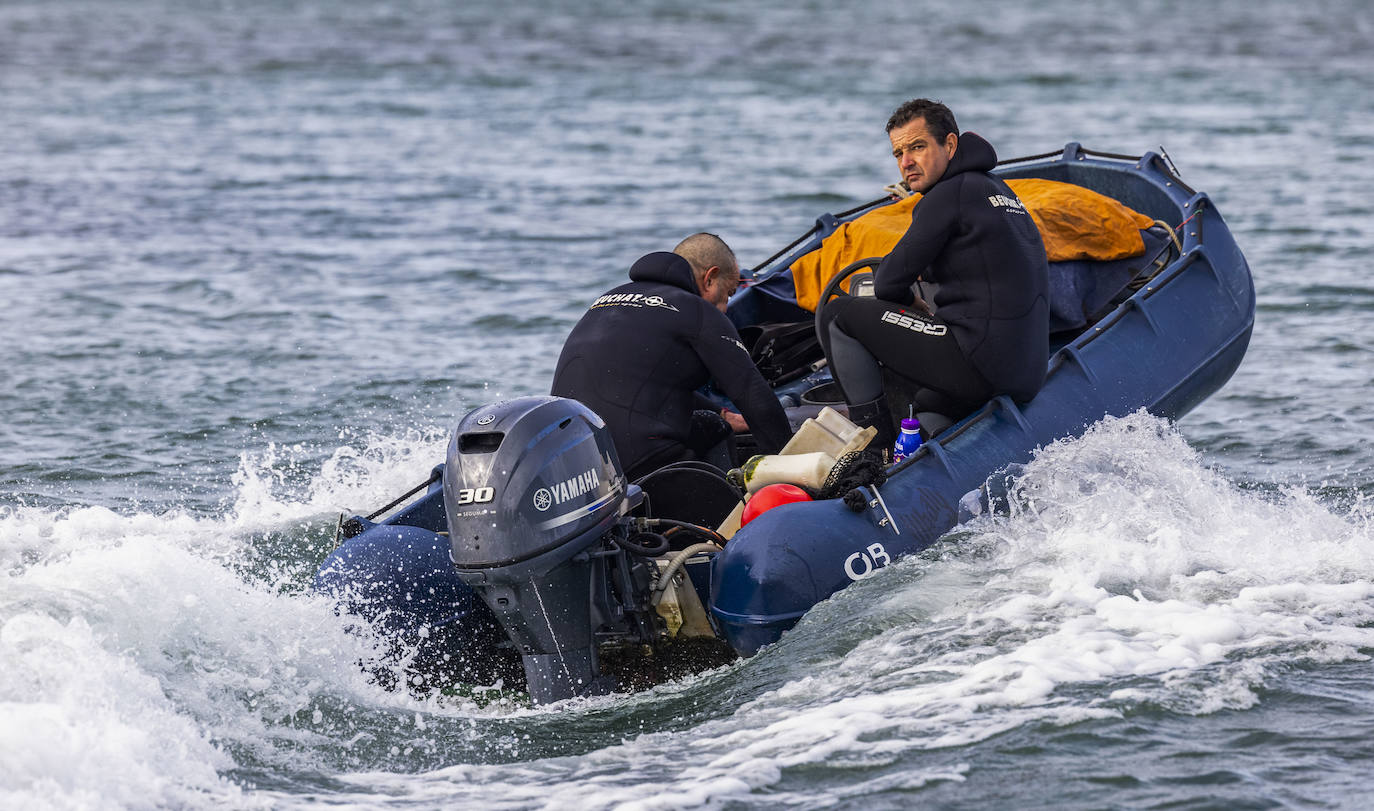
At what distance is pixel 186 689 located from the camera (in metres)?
4.91

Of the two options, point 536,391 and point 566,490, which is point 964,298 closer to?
point 566,490

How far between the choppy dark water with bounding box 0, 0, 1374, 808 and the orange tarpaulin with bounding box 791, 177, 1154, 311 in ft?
3.24

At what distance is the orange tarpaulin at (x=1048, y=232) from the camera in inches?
291

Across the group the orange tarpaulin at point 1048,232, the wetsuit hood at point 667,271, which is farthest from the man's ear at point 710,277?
the orange tarpaulin at point 1048,232

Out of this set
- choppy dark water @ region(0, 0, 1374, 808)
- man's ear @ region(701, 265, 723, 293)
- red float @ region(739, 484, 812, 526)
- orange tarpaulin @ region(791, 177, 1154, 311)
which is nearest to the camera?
choppy dark water @ region(0, 0, 1374, 808)

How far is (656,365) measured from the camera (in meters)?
5.83

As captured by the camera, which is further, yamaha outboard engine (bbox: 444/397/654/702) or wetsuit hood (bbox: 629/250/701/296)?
wetsuit hood (bbox: 629/250/701/296)

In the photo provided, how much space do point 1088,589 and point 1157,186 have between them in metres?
3.23

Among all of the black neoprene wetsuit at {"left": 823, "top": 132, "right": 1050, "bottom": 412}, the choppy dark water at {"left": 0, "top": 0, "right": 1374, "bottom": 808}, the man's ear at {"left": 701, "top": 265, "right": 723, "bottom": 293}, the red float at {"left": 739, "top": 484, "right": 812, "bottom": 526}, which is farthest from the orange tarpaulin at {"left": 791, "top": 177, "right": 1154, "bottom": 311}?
the red float at {"left": 739, "top": 484, "right": 812, "bottom": 526}

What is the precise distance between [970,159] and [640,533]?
1911 millimetres

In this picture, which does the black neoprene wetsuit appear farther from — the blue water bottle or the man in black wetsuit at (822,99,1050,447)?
the blue water bottle

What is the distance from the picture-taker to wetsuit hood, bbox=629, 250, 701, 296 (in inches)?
237

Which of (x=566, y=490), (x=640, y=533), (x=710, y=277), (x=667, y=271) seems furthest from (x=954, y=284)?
(x=566, y=490)

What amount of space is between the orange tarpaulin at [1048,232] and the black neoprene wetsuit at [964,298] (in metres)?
1.20
